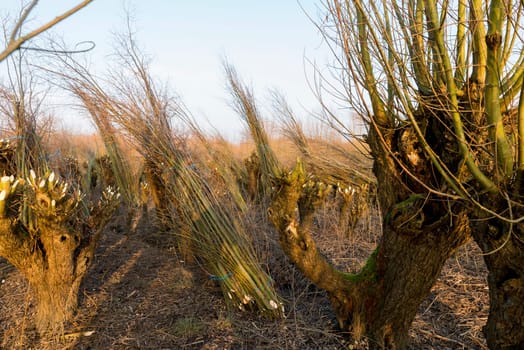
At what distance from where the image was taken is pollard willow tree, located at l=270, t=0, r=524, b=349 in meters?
1.42

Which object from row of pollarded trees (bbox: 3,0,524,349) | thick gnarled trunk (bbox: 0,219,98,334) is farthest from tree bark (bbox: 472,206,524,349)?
thick gnarled trunk (bbox: 0,219,98,334)

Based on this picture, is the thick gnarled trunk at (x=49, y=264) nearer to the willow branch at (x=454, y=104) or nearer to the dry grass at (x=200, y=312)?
the dry grass at (x=200, y=312)

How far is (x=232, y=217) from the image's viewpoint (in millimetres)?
2973

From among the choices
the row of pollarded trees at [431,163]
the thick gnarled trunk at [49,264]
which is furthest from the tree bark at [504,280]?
the thick gnarled trunk at [49,264]

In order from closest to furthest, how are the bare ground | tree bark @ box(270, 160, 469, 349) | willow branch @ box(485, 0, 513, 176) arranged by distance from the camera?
1. willow branch @ box(485, 0, 513, 176)
2. tree bark @ box(270, 160, 469, 349)
3. the bare ground

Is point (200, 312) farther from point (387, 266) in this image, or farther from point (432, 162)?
point (432, 162)

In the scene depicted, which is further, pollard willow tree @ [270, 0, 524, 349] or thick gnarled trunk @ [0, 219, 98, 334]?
thick gnarled trunk @ [0, 219, 98, 334]

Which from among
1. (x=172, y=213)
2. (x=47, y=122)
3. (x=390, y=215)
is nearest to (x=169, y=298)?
(x=172, y=213)

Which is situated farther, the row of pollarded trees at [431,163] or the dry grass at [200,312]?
the dry grass at [200,312]

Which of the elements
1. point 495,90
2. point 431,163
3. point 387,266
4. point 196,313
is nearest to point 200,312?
point 196,313

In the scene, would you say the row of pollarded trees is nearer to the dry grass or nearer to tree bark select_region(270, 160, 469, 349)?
tree bark select_region(270, 160, 469, 349)

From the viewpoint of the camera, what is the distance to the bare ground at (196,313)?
2514 millimetres

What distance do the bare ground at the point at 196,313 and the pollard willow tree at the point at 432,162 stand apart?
0.48 meters

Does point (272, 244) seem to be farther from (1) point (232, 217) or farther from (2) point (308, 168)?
(2) point (308, 168)
